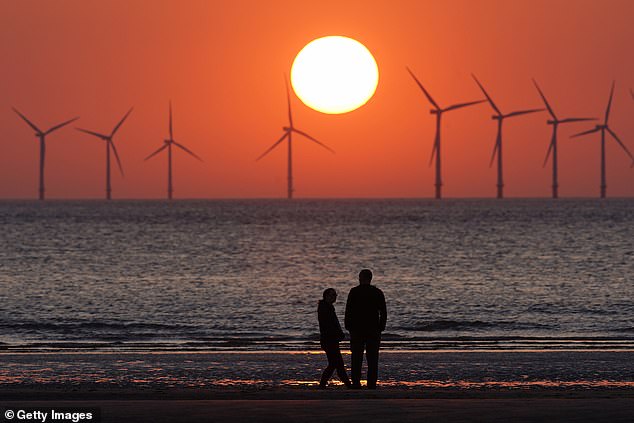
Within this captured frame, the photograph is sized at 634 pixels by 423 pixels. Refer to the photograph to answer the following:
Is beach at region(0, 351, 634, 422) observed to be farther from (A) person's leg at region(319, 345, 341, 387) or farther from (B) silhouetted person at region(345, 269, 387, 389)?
(B) silhouetted person at region(345, 269, 387, 389)

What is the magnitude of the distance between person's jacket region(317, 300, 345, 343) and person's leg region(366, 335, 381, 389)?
0.61 m

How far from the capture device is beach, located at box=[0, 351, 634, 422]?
19.7 meters

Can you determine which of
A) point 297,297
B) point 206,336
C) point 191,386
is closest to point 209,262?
point 297,297

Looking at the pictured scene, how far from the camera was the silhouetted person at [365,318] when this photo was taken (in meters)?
24.1

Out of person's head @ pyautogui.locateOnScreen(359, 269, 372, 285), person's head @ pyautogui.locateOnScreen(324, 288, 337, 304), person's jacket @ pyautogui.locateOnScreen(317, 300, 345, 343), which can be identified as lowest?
person's jacket @ pyautogui.locateOnScreen(317, 300, 345, 343)

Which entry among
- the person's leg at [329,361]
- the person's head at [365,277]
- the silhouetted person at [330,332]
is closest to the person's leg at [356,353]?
the silhouetted person at [330,332]

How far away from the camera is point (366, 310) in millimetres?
24250

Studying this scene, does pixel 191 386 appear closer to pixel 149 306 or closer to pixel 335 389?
pixel 335 389

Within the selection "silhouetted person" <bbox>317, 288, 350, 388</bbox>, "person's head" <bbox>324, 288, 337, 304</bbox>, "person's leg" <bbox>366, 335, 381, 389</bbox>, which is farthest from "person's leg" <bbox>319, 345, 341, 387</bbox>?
"person's head" <bbox>324, 288, 337, 304</bbox>

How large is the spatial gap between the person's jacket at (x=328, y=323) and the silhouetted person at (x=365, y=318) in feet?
1.19

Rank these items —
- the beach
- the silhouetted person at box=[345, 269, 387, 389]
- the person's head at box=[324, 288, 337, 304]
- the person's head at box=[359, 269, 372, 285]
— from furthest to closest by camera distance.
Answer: the silhouetted person at box=[345, 269, 387, 389] → the person's head at box=[324, 288, 337, 304] → the person's head at box=[359, 269, 372, 285] → the beach

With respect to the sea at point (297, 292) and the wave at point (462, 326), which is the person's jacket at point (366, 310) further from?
the wave at point (462, 326)

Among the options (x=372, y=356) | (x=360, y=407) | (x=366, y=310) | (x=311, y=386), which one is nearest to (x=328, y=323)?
(x=366, y=310)

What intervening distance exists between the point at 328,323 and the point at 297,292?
162 feet
